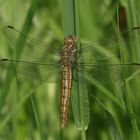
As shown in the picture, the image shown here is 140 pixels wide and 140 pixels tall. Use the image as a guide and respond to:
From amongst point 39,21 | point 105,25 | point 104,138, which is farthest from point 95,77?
point 39,21

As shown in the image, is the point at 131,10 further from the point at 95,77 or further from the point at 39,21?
the point at 39,21

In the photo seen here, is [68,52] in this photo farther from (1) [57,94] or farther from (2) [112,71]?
(1) [57,94]

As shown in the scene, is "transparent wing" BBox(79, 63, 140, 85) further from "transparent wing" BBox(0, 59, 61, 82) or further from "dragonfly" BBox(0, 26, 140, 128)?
"transparent wing" BBox(0, 59, 61, 82)

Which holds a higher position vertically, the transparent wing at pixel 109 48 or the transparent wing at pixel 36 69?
the transparent wing at pixel 109 48

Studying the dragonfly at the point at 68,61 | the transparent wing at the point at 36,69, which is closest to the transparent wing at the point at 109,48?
the dragonfly at the point at 68,61

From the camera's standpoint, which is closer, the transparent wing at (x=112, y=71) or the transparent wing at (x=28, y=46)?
the transparent wing at (x=112, y=71)

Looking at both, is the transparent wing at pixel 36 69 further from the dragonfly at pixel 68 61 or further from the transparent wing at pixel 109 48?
the transparent wing at pixel 109 48

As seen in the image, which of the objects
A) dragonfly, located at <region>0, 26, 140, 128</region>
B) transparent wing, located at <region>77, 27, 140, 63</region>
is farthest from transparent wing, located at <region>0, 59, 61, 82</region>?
transparent wing, located at <region>77, 27, 140, 63</region>
